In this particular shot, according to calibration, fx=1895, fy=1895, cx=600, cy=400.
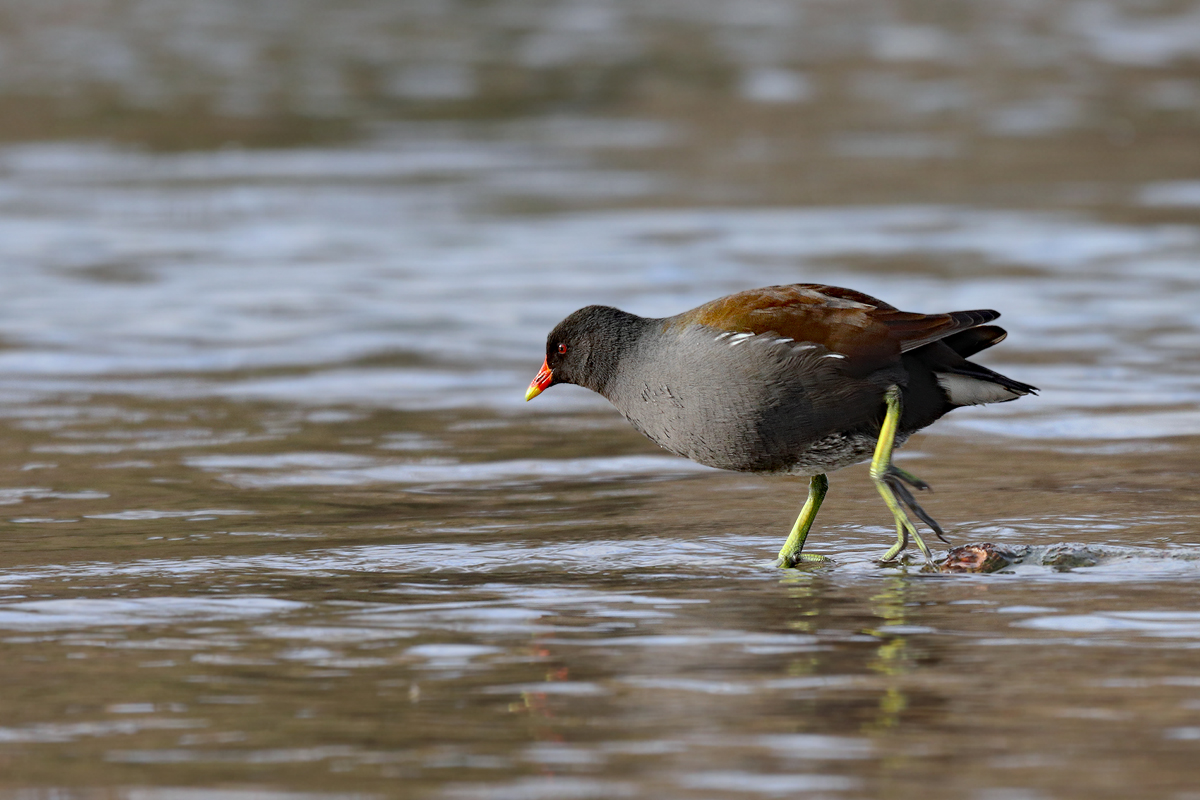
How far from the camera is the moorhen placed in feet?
21.3

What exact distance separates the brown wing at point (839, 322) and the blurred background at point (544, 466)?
2.59 feet

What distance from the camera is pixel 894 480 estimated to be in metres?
6.63

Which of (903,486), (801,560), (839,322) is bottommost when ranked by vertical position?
(801,560)

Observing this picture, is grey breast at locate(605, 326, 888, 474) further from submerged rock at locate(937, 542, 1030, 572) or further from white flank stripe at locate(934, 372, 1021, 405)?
submerged rock at locate(937, 542, 1030, 572)

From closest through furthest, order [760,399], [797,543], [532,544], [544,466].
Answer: [760,399]
[797,543]
[532,544]
[544,466]

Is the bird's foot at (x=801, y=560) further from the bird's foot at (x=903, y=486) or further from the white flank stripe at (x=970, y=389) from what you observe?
the white flank stripe at (x=970, y=389)

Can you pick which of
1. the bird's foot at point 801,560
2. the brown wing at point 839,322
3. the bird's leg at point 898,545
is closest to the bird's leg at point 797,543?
the bird's foot at point 801,560

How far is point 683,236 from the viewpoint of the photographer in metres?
15.4

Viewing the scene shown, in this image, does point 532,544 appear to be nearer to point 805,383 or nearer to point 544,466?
point 805,383

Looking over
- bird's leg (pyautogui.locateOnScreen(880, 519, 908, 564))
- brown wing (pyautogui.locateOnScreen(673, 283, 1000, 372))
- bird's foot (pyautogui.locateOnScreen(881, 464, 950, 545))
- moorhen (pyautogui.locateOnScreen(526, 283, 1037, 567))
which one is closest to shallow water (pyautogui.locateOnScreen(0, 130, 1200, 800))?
bird's leg (pyautogui.locateOnScreen(880, 519, 908, 564))

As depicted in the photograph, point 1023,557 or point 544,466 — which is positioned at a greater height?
point 544,466

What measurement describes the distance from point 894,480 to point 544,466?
2.50 m

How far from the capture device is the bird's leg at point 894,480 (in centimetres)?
653

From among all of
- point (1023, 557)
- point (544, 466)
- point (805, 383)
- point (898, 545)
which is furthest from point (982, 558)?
point (544, 466)
